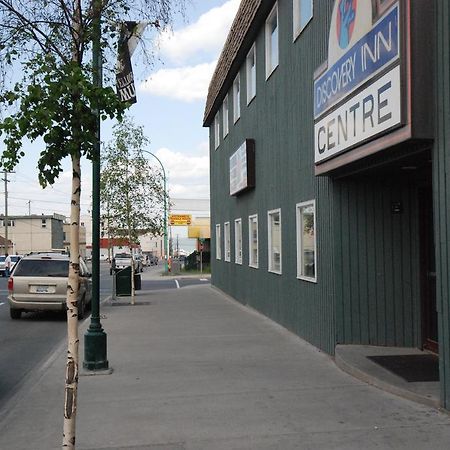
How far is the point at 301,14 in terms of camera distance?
1012 centimetres

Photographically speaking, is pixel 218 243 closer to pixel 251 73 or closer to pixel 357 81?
pixel 251 73

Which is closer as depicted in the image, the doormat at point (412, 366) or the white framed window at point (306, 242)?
the doormat at point (412, 366)

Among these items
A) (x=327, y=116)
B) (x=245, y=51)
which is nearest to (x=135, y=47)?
(x=327, y=116)

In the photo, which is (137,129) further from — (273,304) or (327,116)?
(327,116)

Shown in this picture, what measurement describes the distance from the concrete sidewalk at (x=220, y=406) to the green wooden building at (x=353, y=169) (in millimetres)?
756

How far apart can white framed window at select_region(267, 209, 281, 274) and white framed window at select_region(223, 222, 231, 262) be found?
23.6 feet

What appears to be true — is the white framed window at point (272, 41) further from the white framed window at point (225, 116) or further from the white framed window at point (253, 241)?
the white framed window at point (225, 116)

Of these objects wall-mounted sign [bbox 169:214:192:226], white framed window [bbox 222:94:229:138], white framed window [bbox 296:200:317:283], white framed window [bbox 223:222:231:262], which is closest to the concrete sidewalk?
white framed window [bbox 296:200:317:283]

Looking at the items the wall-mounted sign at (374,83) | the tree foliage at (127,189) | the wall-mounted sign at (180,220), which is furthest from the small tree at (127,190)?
the wall-mounted sign at (180,220)

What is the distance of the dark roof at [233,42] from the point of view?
13516mm

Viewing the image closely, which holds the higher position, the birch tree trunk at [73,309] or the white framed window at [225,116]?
the white framed window at [225,116]

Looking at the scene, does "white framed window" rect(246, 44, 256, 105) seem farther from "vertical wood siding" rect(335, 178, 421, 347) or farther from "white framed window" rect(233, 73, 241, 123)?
"vertical wood siding" rect(335, 178, 421, 347)

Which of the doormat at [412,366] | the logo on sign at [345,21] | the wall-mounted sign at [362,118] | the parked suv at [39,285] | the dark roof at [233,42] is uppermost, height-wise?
the dark roof at [233,42]

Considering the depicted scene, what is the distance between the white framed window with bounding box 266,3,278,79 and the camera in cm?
1228
